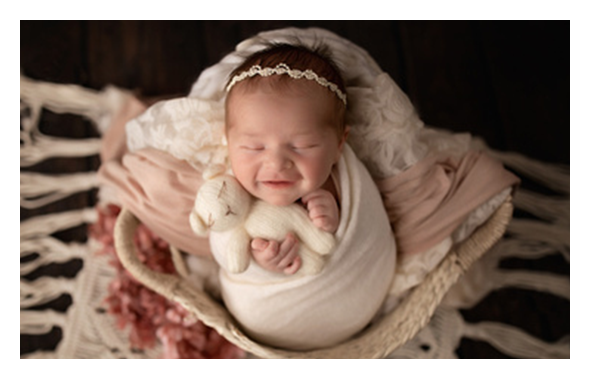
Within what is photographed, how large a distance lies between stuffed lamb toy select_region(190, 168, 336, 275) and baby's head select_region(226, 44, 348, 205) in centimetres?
3

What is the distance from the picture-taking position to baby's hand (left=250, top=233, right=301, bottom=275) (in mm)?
1038

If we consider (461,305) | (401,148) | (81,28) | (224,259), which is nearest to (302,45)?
(401,148)

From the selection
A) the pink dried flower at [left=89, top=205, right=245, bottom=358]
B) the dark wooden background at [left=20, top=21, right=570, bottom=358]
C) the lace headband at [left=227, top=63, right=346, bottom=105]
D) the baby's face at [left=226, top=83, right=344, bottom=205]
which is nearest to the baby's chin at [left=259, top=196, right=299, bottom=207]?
the baby's face at [left=226, top=83, right=344, bottom=205]

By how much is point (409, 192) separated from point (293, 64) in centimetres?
39

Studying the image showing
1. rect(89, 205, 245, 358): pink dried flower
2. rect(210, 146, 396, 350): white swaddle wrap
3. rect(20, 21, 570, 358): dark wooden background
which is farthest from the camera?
rect(20, 21, 570, 358): dark wooden background

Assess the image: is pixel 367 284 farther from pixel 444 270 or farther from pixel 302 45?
pixel 302 45

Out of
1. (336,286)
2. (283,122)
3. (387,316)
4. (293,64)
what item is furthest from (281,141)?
(387,316)

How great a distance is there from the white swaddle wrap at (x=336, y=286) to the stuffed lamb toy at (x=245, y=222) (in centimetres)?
4

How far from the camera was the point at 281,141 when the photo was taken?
3.32 feet

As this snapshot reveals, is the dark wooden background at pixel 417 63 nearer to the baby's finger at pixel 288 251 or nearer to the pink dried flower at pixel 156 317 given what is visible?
the pink dried flower at pixel 156 317

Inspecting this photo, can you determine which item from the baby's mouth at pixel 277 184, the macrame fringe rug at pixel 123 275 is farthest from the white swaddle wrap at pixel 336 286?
the macrame fringe rug at pixel 123 275

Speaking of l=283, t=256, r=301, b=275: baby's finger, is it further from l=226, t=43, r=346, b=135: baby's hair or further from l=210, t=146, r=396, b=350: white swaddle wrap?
l=226, t=43, r=346, b=135: baby's hair

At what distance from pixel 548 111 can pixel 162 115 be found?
122 centimetres

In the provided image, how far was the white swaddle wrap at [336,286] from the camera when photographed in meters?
1.12
